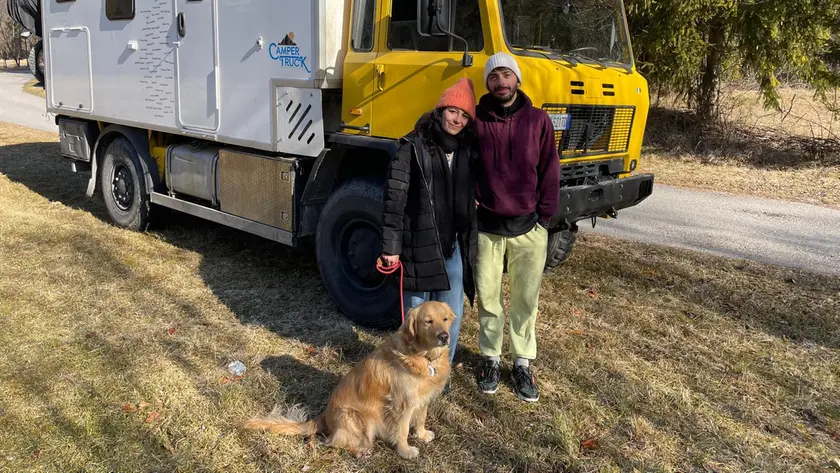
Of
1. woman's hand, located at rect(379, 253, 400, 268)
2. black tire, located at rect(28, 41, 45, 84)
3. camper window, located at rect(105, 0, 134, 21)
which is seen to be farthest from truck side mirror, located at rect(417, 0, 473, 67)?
black tire, located at rect(28, 41, 45, 84)

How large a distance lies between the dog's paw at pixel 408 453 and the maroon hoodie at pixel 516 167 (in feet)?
4.08

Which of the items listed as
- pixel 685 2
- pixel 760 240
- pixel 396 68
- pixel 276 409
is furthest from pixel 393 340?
pixel 685 2

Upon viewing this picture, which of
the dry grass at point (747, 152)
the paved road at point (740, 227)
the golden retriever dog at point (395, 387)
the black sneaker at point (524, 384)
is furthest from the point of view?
the dry grass at point (747, 152)

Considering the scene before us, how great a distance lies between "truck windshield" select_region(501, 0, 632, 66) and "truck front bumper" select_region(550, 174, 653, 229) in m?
0.92

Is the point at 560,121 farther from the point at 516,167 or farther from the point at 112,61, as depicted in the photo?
the point at 112,61

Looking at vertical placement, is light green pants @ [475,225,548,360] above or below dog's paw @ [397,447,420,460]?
above

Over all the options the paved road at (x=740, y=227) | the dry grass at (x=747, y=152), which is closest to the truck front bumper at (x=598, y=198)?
the paved road at (x=740, y=227)

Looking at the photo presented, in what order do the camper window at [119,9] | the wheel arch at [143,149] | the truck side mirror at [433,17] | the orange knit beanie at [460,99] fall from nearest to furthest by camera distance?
1. the orange knit beanie at [460,99]
2. the truck side mirror at [433,17]
3. the camper window at [119,9]
4. the wheel arch at [143,149]

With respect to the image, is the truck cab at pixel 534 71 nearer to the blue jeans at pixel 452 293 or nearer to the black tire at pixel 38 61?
the blue jeans at pixel 452 293

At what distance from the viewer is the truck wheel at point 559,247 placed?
5.77 m

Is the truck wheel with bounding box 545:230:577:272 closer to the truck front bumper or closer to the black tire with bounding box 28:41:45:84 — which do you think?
the truck front bumper

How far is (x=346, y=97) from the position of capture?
451 cm

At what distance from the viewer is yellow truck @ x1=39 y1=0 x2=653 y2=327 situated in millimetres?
4070

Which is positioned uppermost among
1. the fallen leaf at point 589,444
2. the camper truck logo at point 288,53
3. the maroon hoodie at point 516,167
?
the camper truck logo at point 288,53
